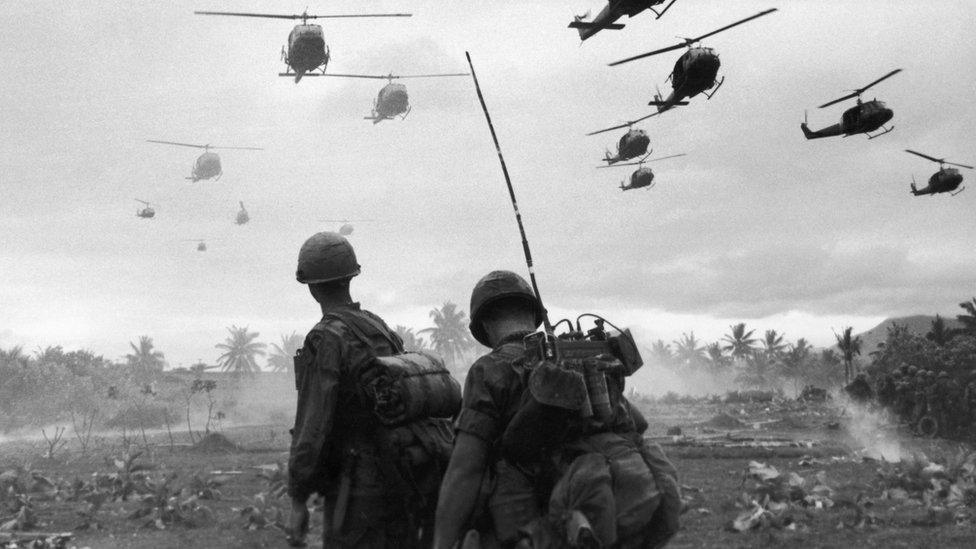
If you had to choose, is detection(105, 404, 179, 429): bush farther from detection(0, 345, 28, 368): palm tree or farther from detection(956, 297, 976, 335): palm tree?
detection(956, 297, 976, 335): palm tree

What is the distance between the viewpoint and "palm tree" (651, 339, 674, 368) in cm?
12431

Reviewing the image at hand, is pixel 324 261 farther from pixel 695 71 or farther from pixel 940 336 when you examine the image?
pixel 940 336

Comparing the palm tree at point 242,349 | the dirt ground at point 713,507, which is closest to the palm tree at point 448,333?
the palm tree at point 242,349

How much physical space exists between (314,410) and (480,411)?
1.29 m

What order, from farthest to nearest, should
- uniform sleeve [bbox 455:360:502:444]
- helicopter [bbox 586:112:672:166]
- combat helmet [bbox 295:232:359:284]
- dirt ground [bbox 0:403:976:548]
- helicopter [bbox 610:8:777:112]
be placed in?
helicopter [bbox 586:112:672:166] < helicopter [bbox 610:8:777:112] < dirt ground [bbox 0:403:976:548] < combat helmet [bbox 295:232:359:284] < uniform sleeve [bbox 455:360:502:444]

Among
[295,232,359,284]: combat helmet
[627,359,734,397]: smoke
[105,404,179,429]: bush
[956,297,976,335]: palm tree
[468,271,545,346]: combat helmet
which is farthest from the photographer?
[627,359,734,397]: smoke

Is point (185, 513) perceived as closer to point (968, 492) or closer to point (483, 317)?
point (483, 317)

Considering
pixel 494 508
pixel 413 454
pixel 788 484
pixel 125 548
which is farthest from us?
pixel 788 484

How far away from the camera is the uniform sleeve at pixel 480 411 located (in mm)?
3266

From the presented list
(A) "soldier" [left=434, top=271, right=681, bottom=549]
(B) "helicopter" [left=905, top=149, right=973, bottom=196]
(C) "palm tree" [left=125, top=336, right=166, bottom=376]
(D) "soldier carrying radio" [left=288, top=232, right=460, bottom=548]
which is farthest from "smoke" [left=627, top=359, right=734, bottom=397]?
(A) "soldier" [left=434, top=271, right=681, bottom=549]

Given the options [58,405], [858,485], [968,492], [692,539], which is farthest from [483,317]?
[58,405]

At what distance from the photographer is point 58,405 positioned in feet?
187

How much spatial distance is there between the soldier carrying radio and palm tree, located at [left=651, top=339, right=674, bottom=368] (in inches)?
4814

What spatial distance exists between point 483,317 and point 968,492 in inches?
518
